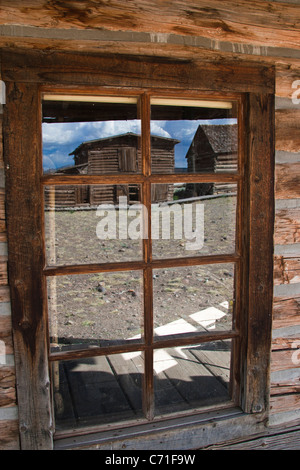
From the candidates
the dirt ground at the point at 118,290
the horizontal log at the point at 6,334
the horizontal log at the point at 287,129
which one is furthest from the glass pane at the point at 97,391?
the horizontal log at the point at 287,129

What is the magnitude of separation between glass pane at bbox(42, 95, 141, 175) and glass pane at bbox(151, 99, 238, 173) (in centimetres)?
12

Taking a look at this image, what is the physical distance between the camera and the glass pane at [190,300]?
11.6 feet

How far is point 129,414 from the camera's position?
66.0 inches

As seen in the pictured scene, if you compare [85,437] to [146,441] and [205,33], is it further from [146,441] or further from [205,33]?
[205,33]

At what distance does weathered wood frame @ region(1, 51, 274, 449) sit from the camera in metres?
1.35

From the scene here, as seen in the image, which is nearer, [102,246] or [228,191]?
[228,191]

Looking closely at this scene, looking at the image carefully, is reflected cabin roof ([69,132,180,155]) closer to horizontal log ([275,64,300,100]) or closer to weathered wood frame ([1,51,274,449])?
weathered wood frame ([1,51,274,449])

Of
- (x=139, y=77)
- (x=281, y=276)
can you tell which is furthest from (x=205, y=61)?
(x=281, y=276)

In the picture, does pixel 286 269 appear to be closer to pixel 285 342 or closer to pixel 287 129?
pixel 285 342

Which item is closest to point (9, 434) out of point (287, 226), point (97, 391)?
point (97, 391)

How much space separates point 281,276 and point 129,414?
98 centimetres

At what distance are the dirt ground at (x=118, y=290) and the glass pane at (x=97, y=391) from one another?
476 millimetres

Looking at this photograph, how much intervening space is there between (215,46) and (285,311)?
1247mm

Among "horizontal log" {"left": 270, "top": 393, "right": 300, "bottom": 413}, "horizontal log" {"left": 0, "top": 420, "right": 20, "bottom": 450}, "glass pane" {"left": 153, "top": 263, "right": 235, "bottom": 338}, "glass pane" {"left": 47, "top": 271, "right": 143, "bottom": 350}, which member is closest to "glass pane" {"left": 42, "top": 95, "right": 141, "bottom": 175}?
"horizontal log" {"left": 0, "top": 420, "right": 20, "bottom": 450}
